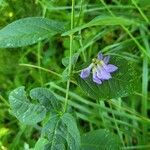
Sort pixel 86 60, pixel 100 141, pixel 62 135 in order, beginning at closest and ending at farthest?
pixel 62 135, pixel 100 141, pixel 86 60

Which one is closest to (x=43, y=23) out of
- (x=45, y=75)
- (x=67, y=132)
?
(x=67, y=132)

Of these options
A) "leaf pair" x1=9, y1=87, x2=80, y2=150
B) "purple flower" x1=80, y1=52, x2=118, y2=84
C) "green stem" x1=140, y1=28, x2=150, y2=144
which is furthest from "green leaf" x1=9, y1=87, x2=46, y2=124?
"green stem" x1=140, y1=28, x2=150, y2=144

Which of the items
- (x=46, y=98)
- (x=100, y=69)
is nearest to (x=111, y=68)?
(x=100, y=69)

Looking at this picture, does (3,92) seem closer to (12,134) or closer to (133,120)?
(12,134)

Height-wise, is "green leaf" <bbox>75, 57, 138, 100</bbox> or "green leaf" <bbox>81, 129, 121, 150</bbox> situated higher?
"green leaf" <bbox>75, 57, 138, 100</bbox>

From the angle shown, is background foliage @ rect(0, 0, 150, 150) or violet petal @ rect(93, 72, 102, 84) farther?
background foliage @ rect(0, 0, 150, 150)

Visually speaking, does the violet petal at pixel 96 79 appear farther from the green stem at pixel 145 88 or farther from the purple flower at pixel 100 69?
the green stem at pixel 145 88

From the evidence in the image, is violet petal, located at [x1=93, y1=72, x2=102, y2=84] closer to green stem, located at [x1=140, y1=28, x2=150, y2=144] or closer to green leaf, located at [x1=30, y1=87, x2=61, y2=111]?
green leaf, located at [x1=30, y1=87, x2=61, y2=111]

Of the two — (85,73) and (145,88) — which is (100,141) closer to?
(85,73)
